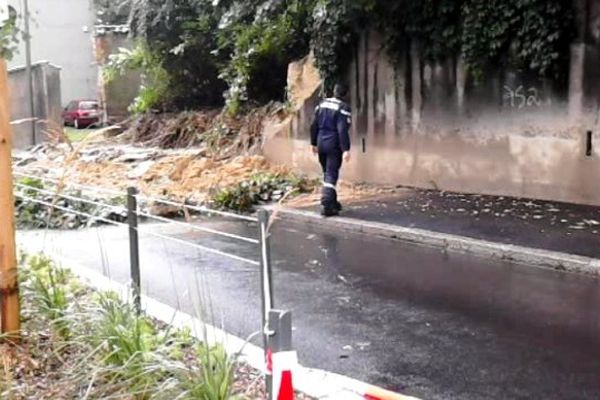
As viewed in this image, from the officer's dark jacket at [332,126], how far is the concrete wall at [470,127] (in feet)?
7.17

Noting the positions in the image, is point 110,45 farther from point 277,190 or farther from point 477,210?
point 477,210

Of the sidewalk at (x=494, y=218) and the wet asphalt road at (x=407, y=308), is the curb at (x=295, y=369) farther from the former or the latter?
the sidewalk at (x=494, y=218)

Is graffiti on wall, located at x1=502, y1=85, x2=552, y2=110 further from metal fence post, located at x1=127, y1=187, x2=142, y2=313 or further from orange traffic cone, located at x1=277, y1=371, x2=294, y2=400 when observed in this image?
orange traffic cone, located at x1=277, y1=371, x2=294, y2=400

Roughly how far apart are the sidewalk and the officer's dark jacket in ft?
3.45

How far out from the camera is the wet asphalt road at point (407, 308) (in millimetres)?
5688

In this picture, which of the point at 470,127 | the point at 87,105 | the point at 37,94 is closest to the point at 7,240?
the point at 470,127

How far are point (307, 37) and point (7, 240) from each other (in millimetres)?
13579

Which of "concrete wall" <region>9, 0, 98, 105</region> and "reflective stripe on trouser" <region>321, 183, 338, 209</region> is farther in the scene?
"concrete wall" <region>9, 0, 98, 105</region>

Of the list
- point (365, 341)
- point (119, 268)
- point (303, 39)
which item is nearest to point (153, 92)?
point (303, 39)

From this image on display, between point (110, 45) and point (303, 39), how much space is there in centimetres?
1399

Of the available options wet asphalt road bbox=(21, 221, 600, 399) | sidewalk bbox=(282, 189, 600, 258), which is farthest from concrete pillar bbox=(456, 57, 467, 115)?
wet asphalt road bbox=(21, 221, 600, 399)

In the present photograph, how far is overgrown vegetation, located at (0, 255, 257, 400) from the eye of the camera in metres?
4.20

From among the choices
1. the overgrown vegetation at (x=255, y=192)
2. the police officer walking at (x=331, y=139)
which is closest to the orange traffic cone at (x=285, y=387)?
the police officer walking at (x=331, y=139)

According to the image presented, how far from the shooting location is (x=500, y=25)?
40.4 ft
